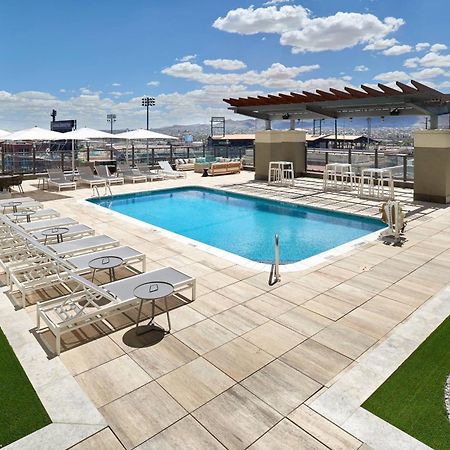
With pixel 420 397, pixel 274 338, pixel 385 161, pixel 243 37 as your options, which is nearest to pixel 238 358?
pixel 274 338

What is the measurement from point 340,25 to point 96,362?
1277 inches

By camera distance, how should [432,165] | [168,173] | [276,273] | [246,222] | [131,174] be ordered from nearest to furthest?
[276,273], [246,222], [432,165], [131,174], [168,173]

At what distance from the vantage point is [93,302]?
4.55m

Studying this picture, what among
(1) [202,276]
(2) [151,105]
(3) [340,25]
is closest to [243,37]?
(3) [340,25]

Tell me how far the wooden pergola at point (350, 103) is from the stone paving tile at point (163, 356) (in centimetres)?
1012

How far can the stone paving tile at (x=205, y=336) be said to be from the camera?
441 centimetres

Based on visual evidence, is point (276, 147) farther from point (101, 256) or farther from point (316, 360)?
point (316, 360)

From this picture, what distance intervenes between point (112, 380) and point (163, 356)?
594 millimetres

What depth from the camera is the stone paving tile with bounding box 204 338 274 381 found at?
155 inches

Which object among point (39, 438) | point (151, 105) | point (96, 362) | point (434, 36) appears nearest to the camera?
point (39, 438)

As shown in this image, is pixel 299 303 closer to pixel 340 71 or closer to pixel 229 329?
pixel 229 329

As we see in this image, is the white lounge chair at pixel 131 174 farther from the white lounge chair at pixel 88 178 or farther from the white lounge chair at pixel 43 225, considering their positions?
the white lounge chair at pixel 43 225

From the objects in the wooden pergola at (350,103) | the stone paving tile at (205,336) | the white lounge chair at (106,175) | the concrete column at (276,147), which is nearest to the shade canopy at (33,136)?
the white lounge chair at (106,175)

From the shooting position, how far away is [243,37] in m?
29.6
